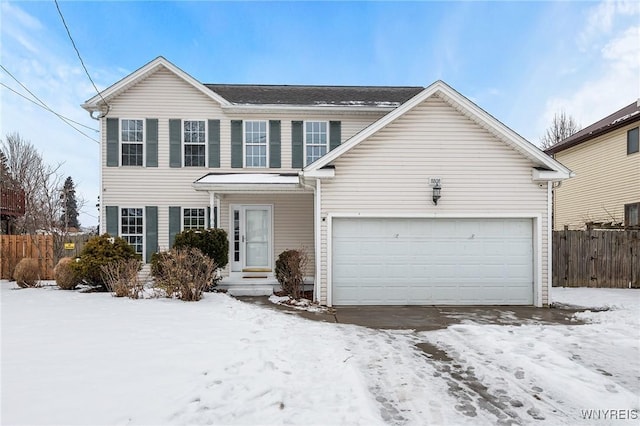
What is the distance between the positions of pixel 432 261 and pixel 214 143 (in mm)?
7937

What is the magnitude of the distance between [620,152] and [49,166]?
1081 inches

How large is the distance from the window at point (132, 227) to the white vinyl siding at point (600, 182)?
14.7 meters

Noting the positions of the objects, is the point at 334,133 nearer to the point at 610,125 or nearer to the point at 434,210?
the point at 434,210

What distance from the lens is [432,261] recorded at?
8820 millimetres

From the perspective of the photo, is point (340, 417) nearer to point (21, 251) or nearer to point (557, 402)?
point (557, 402)

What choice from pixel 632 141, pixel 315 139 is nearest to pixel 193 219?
pixel 315 139

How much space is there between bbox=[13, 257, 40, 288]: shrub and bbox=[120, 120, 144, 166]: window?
155 inches

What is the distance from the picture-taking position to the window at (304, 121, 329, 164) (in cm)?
1202

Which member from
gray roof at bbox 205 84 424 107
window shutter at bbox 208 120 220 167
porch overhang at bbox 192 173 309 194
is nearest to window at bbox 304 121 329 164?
gray roof at bbox 205 84 424 107

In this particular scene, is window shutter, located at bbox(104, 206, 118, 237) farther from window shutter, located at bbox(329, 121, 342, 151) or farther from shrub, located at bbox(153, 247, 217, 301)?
window shutter, located at bbox(329, 121, 342, 151)

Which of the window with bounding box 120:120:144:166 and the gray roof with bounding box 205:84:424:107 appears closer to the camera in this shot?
the window with bounding box 120:120:144:166

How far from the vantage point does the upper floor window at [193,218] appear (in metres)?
11.6

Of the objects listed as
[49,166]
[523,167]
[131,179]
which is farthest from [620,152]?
[49,166]

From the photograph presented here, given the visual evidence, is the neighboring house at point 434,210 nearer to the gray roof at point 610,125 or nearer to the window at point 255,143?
the window at point 255,143
